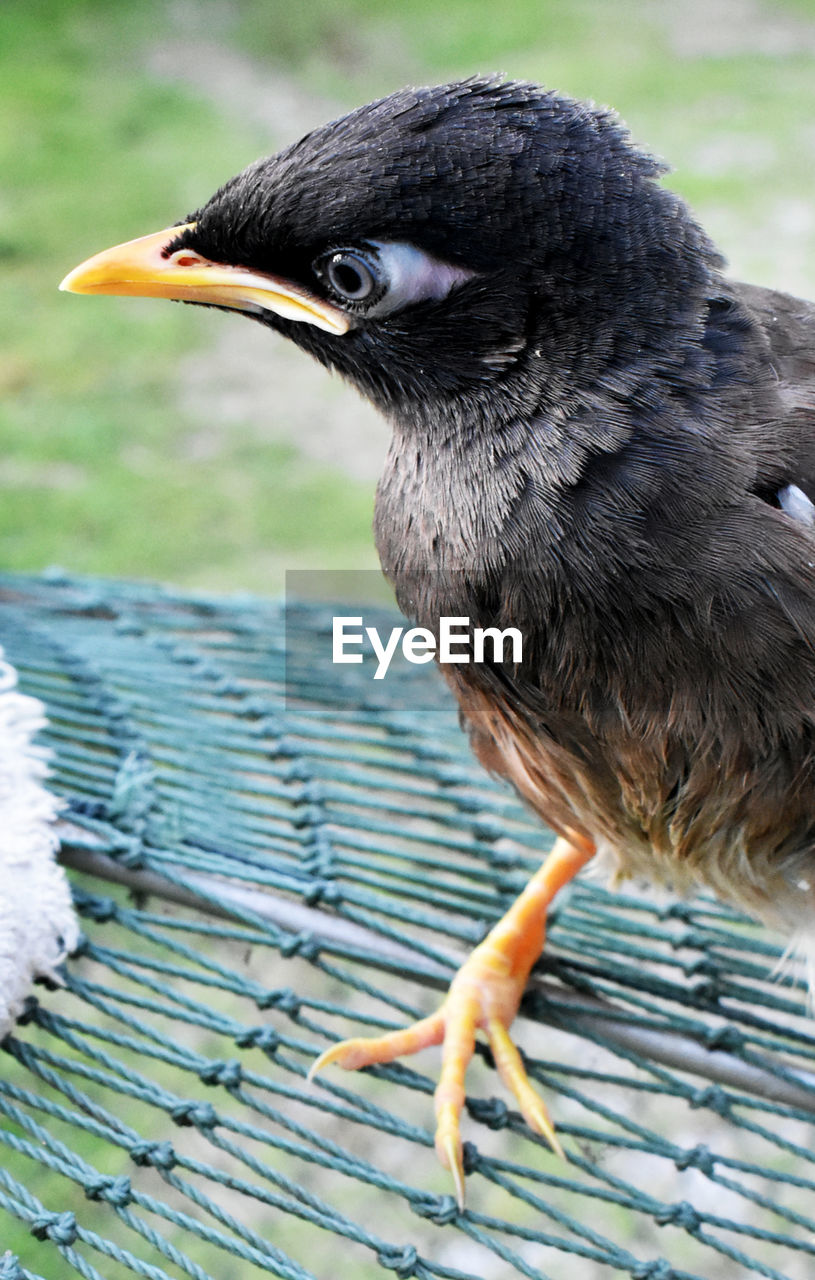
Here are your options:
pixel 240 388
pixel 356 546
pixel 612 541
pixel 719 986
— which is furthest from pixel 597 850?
pixel 240 388

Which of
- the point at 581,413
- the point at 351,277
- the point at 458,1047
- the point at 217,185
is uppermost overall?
the point at 217,185

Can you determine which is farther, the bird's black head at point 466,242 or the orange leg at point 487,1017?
the orange leg at point 487,1017

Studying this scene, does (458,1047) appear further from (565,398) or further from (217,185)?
(217,185)

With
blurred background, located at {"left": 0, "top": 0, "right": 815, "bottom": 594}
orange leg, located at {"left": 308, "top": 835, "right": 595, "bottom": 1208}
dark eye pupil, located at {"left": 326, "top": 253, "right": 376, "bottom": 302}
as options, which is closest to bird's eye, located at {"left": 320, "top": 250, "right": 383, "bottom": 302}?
dark eye pupil, located at {"left": 326, "top": 253, "right": 376, "bottom": 302}

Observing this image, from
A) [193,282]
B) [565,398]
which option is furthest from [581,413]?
[193,282]

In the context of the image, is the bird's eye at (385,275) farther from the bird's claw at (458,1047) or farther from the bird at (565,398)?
the bird's claw at (458,1047)

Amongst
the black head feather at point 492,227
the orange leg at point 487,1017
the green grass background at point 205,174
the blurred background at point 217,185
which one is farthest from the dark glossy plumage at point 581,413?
the blurred background at point 217,185

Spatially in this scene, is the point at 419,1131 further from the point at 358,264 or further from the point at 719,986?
the point at 358,264

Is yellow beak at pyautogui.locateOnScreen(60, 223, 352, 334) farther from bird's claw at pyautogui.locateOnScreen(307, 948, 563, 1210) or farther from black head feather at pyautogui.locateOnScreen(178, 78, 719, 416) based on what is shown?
bird's claw at pyautogui.locateOnScreen(307, 948, 563, 1210)
